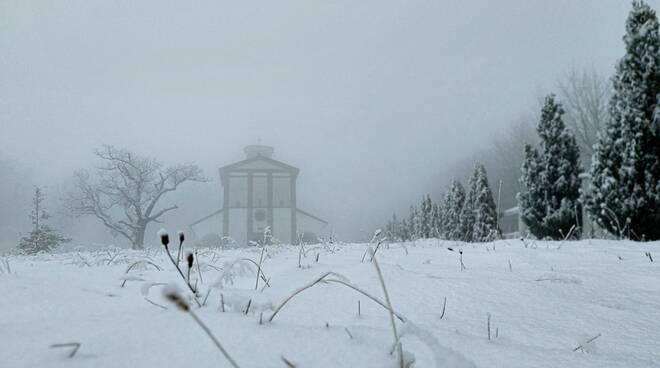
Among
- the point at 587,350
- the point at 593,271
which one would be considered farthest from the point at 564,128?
the point at 587,350

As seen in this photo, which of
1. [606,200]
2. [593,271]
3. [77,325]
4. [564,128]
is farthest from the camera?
[564,128]

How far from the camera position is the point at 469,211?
986 inches

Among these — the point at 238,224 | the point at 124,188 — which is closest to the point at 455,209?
the point at 238,224

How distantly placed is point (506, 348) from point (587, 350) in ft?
0.83

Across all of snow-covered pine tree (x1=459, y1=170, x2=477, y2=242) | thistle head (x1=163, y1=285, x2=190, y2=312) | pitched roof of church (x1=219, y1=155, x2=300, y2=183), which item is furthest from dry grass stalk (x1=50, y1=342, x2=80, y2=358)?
pitched roof of church (x1=219, y1=155, x2=300, y2=183)

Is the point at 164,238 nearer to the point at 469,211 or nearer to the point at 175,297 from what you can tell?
the point at 175,297

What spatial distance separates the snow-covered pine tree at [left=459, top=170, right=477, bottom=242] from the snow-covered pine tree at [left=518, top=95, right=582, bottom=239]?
887 centimetres

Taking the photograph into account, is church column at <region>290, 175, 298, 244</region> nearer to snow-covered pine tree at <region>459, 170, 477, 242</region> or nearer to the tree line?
snow-covered pine tree at <region>459, 170, 477, 242</region>

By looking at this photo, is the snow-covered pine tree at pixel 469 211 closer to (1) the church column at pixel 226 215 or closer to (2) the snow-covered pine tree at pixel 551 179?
(2) the snow-covered pine tree at pixel 551 179

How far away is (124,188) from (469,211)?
2834 centimetres

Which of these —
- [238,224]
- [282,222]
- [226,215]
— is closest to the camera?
[226,215]

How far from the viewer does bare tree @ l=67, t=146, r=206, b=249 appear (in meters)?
29.0

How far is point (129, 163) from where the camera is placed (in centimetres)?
2964

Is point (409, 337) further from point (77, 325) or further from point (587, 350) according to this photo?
point (77, 325)
